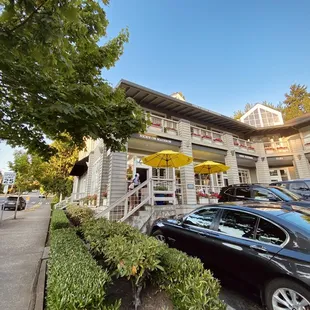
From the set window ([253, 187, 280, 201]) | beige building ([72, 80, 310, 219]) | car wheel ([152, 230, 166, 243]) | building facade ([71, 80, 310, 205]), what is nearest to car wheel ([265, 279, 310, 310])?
car wheel ([152, 230, 166, 243])

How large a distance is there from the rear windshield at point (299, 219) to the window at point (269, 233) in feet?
0.90

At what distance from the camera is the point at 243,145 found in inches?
639

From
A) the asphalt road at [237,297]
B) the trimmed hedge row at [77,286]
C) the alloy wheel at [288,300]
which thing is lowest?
the asphalt road at [237,297]

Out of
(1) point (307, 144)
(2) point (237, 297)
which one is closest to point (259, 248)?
(2) point (237, 297)

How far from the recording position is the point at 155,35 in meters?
9.55

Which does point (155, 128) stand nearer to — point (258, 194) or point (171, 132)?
Result: point (171, 132)

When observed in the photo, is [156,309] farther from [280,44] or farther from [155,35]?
[280,44]

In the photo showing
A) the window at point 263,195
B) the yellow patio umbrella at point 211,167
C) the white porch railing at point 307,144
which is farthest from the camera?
the white porch railing at point 307,144

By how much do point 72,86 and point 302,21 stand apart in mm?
12240

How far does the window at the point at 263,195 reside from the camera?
6.08 m

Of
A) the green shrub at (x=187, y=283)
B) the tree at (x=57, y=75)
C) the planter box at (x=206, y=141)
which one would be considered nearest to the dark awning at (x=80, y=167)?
the planter box at (x=206, y=141)

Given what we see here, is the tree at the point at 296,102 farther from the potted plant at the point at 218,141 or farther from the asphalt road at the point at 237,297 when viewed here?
the asphalt road at the point at 237,297

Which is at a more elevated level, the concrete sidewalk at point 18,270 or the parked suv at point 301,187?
the parked suv at point 301,187

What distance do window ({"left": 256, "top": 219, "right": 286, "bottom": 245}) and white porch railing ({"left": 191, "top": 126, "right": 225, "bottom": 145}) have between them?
410 inches
